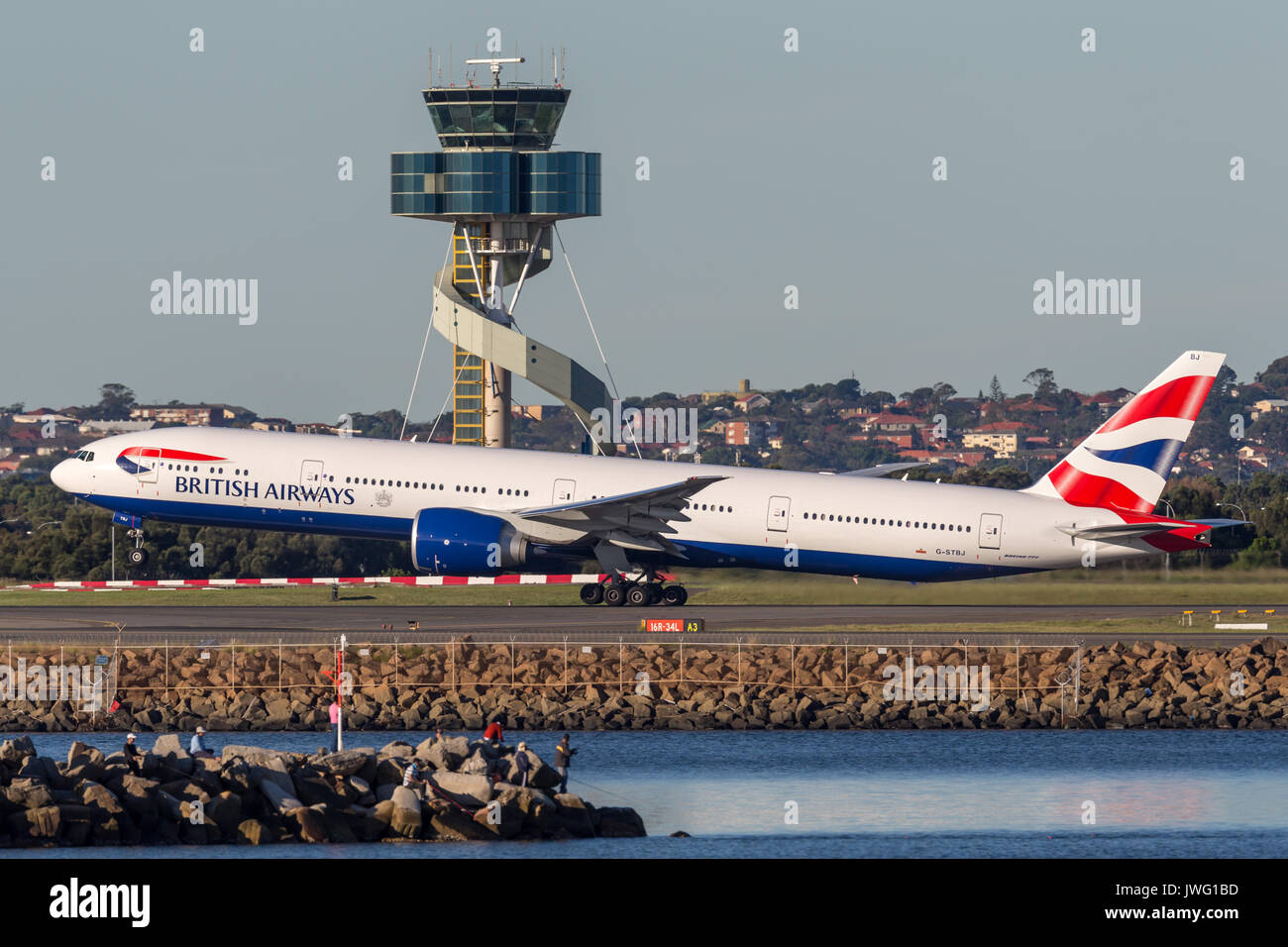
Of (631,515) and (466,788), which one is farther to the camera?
(631,515)

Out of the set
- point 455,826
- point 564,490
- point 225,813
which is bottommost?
point 455,826

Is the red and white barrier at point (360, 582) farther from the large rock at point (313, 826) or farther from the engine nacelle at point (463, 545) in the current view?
the large rock at point (313, 826)

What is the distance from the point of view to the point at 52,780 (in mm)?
36406

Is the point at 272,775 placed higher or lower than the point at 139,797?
higher

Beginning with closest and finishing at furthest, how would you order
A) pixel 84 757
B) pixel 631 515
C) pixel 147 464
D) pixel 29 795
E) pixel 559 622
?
pixel 29 795
pixel 84 757
pixel 559 622
pixel 631 515
pixel 147 464

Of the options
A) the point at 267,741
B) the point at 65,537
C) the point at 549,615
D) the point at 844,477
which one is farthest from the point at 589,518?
the point at 65,537

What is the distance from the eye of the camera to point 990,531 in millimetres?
60094

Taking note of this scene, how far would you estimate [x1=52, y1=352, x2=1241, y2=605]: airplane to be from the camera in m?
60.0

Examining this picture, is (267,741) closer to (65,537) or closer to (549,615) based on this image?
(549,615)

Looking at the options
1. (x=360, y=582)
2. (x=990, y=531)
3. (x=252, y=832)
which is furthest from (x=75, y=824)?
(x=360, y=582)

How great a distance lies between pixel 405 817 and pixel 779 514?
2632 centimetres

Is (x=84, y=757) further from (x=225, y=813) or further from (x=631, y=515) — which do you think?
(x=631, y=515)
